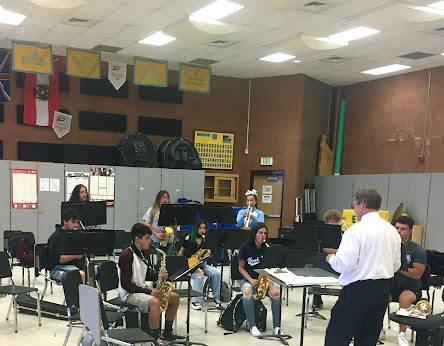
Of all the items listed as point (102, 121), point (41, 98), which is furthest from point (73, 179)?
point (41, 98)

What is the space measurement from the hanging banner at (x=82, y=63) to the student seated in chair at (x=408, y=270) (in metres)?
6.50

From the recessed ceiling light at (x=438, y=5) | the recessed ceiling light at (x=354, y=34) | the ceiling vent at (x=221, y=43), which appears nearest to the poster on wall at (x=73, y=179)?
the ceiling vent at (x=221, y=43)

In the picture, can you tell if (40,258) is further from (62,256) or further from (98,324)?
(98,324)

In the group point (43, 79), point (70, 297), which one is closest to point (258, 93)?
point (43, 79)

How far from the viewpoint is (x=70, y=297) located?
4.25 meters

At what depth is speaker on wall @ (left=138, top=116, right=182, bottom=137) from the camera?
11.2 metres

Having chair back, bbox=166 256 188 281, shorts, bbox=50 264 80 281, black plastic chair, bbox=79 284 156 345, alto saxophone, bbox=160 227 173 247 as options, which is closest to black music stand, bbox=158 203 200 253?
alto saxophone, bbox=160 227 173 247

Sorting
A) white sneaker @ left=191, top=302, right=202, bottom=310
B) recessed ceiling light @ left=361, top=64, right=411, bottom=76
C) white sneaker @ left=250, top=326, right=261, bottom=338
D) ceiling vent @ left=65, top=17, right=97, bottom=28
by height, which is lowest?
white sneaker @ left=191, top=302, right=202, bottom=310

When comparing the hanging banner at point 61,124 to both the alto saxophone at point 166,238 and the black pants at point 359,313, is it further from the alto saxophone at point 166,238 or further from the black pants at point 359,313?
the black pants at point 359,313

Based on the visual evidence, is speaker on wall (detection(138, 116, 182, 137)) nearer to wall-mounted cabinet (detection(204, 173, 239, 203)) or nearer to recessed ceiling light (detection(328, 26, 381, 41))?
wall-mounted cabinet (detection(204, 173, 239, 203))

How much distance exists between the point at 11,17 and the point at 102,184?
149 inches

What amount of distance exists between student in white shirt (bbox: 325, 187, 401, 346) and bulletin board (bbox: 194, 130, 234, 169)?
8.22 m

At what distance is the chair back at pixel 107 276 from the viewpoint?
15.2 feet

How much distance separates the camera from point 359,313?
3613 mm
